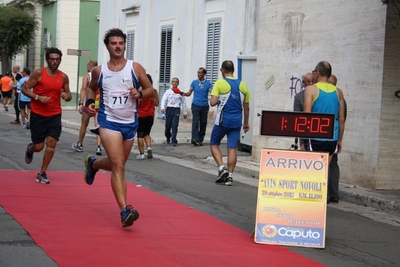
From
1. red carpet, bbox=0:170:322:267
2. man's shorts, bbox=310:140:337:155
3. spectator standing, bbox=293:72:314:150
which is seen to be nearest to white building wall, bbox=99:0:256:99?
spectator standing, bbox=293:72:314:150

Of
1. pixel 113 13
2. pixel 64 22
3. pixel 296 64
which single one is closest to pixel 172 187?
pixel 296 64

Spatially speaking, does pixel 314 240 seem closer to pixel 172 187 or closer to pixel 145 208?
pixel 145 208

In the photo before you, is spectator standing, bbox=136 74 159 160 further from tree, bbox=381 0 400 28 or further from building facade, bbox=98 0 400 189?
tree, bbox=381 0 400 28

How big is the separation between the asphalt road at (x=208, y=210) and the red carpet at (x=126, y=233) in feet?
0.72

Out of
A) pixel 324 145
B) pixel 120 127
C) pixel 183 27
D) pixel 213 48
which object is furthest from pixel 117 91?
pixel 183 27

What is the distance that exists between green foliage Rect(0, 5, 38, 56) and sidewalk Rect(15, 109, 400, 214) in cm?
1704

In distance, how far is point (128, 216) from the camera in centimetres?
812

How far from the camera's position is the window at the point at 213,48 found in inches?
963

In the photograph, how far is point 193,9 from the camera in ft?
86.1

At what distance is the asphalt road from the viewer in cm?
760

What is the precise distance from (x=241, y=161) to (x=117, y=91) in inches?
318

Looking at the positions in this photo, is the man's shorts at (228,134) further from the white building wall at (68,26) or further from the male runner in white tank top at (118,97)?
the white building wall at (68,26)

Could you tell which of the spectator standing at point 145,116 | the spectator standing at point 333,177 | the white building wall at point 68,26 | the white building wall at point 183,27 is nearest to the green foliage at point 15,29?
the white building wall at point 68,26

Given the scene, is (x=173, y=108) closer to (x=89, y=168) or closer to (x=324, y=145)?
(x=324, y=145)
